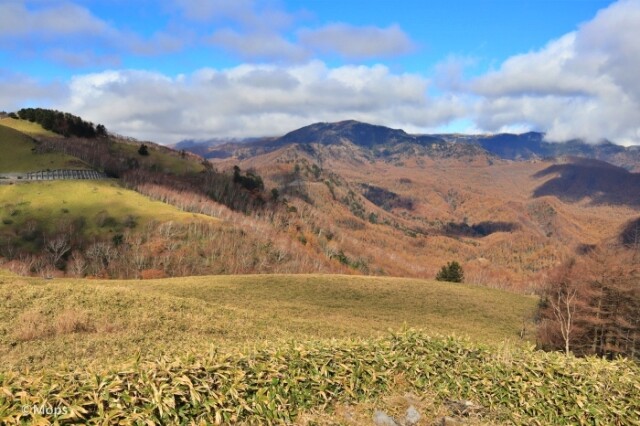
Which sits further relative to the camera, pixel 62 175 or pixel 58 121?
pixel 58 121

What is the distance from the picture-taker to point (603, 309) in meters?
32.5

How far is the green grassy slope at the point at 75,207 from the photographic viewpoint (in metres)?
98.6

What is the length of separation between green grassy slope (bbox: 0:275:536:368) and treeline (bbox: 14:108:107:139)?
183209 mm

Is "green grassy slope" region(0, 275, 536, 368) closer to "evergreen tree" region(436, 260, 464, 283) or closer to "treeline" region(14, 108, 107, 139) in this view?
"evergreen tree" region(436, 260, 464, 283)

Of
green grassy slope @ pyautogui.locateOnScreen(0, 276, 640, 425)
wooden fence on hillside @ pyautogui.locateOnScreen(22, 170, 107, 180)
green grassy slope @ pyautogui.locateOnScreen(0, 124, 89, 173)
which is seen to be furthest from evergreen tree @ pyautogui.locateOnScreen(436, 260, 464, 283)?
green grassy slope @ pyautogui.locateOnScreen(0, 124, 89, 173)

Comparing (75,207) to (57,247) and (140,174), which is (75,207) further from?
(140,174)

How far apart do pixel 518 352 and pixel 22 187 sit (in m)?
133

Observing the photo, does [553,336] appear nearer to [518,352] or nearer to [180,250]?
[518,352]

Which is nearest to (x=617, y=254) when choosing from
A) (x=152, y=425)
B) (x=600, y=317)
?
(x=600, y=317)

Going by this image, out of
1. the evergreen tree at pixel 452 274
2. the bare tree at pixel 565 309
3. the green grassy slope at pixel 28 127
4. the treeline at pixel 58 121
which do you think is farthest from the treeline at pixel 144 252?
the treeline at pixel 58 121

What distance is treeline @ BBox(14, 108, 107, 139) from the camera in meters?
186

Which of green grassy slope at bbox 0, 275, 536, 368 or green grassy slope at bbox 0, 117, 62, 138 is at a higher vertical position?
green grassy slope at bbox 0, 117, 62, 138

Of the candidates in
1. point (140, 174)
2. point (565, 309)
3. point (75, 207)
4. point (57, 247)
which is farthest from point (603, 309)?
point (140, 174)

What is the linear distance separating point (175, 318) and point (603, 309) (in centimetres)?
3256
